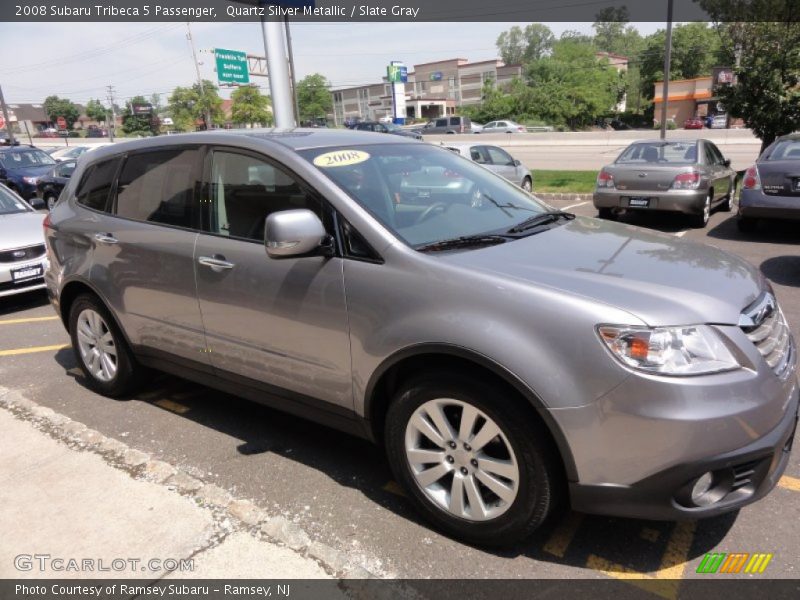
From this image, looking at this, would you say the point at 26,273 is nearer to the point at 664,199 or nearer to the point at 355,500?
the point at 355,500

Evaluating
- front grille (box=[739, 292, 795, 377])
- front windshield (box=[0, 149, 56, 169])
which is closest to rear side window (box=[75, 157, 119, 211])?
front grille (box=[739, 292, 795, 377])

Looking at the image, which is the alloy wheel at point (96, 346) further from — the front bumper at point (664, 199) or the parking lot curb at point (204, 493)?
the front bumper at point (664, 199)

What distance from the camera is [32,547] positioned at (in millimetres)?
2631

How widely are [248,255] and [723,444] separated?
90.8 inches

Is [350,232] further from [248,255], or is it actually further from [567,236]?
[567,236]

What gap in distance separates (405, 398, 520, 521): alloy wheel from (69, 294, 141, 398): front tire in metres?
2.45

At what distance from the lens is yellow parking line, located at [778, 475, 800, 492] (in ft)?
9.73

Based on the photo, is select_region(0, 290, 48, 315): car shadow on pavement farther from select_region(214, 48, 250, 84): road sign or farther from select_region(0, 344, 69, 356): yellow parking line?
select_region(214, 48, 250, 84): road sign

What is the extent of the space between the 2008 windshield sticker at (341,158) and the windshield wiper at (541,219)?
908 millimetres

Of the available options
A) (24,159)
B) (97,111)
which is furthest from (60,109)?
(24,159)

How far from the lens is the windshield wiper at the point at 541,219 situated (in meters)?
3.12

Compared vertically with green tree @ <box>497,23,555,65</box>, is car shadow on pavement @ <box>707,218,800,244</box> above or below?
below

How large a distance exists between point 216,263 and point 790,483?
315 cm

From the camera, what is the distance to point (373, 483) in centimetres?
316
